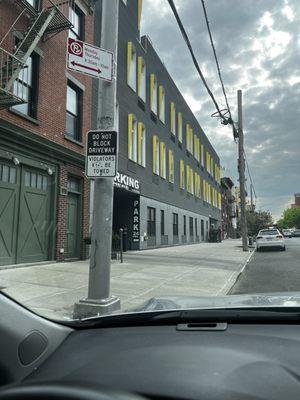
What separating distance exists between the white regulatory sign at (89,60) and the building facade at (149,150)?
38.9 ft

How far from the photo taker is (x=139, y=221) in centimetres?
2294

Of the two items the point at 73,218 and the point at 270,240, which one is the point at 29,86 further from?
the point at 270,240

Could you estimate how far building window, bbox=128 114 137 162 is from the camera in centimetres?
2208

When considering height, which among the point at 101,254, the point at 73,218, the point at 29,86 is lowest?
the point at 101,254

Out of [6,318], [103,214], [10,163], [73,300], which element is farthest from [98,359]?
[10,163]

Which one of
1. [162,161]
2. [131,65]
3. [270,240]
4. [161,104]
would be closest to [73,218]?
[131,65]

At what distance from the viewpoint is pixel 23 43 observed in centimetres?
1211

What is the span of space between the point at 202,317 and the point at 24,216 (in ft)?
36.0

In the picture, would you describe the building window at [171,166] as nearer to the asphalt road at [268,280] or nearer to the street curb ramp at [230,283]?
the asphalt road at [268,280]

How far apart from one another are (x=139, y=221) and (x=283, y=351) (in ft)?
68.9

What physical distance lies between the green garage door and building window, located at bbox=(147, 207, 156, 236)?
11.5 m

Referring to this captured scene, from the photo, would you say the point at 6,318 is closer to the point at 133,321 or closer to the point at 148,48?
the point at 133,321

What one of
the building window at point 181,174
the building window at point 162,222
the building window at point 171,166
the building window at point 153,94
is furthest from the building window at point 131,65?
the building window at point 181,174

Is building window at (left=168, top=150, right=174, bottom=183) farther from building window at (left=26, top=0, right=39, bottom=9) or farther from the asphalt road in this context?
building window at (left=26, top=0, right=39, bottom=9)
